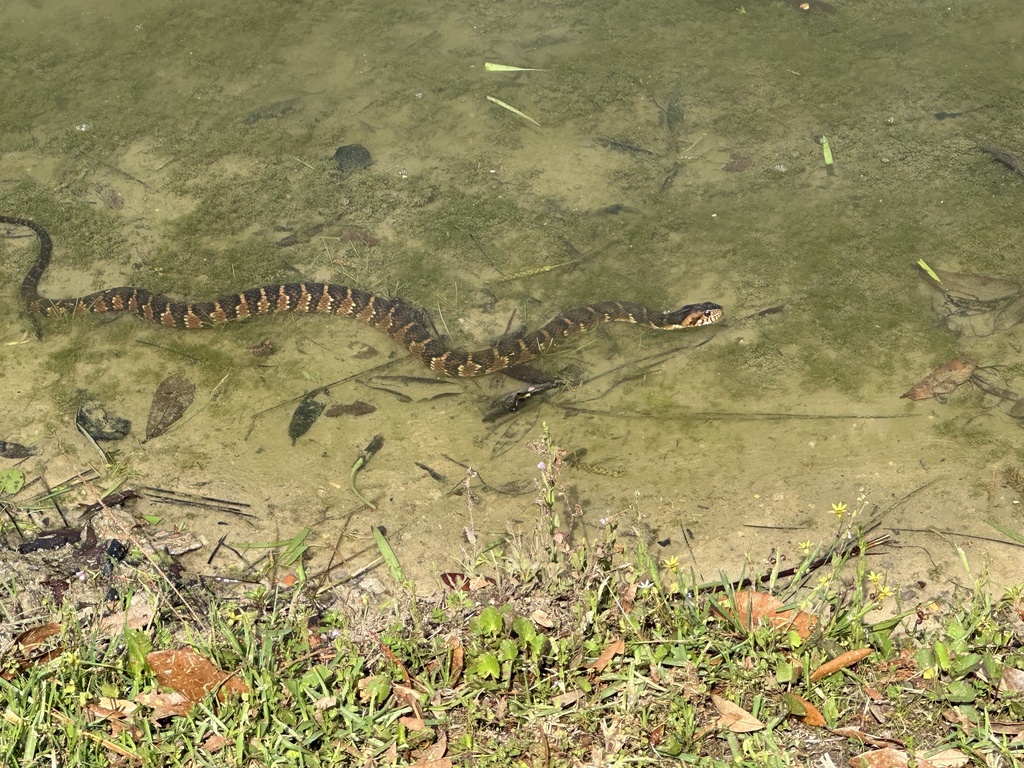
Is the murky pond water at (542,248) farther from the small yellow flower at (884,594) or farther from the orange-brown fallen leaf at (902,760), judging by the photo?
the orange-brown fallen leaf at (902,760)

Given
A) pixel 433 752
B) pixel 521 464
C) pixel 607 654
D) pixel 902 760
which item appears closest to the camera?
pixel 902 760

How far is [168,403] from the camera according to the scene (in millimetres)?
5484

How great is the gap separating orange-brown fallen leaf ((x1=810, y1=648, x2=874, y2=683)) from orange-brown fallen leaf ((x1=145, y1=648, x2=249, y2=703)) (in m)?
2.06

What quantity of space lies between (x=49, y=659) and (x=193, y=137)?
4757mm

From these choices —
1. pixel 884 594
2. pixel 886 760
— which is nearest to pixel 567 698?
pixel 886 760

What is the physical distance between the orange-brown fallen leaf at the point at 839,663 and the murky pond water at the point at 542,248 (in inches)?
26.3

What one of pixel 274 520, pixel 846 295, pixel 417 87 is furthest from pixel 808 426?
pixel 417 87

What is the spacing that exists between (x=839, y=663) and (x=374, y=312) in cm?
363

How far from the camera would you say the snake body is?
588 cm

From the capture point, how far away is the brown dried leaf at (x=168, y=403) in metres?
5.30

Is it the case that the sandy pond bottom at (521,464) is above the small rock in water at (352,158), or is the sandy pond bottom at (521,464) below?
below

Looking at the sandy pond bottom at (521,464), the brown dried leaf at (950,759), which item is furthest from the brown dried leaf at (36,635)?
the brown dried leaf at (950,759)

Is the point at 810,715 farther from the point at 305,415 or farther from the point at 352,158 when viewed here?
the point at 352,158

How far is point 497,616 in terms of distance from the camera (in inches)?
145
